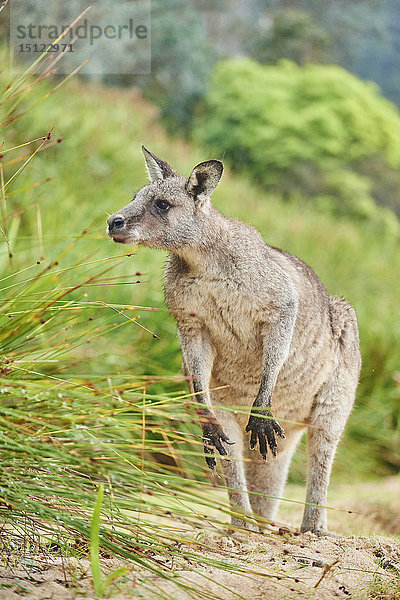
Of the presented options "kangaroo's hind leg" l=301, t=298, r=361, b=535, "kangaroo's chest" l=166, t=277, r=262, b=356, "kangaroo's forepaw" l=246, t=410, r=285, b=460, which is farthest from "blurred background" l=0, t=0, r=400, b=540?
"kangaroo's hind leg" l=301, t=298, r=361, b=535

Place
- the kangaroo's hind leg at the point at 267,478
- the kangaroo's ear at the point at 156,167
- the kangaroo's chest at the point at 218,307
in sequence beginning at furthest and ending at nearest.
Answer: the kangaroo's hind leg at the point at 267,478, the kangaroo's ear at the point at 156,167, the kangaroo's chest at the point at 218,307

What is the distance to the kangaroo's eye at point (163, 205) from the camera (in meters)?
3.56

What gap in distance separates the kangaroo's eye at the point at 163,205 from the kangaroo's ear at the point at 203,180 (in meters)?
0.13

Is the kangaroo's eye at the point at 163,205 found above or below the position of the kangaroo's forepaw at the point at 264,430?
above

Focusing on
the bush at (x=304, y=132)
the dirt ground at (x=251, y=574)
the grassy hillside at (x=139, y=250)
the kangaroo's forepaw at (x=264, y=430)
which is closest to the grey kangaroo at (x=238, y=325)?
the kangaroo's forepaw at (x=264, y=430)

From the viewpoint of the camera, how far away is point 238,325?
11.8ft

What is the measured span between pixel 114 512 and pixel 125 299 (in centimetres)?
371

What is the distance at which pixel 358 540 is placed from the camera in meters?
3.65

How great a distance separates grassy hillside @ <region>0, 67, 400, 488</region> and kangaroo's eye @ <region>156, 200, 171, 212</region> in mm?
701

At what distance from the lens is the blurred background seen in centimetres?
602

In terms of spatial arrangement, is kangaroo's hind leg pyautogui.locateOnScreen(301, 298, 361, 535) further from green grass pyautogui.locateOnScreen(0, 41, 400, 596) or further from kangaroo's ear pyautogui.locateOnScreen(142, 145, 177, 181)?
kangaroo's ear pyautogui.locateOnScreen(142, 145, 177, 181)

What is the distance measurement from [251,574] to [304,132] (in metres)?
17.2

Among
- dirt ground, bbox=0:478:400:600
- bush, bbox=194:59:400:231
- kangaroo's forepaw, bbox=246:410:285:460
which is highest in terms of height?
bush, bbox=194:59:400:231

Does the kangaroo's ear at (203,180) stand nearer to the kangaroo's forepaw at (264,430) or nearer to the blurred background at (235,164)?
the blurred background at (235,164)
